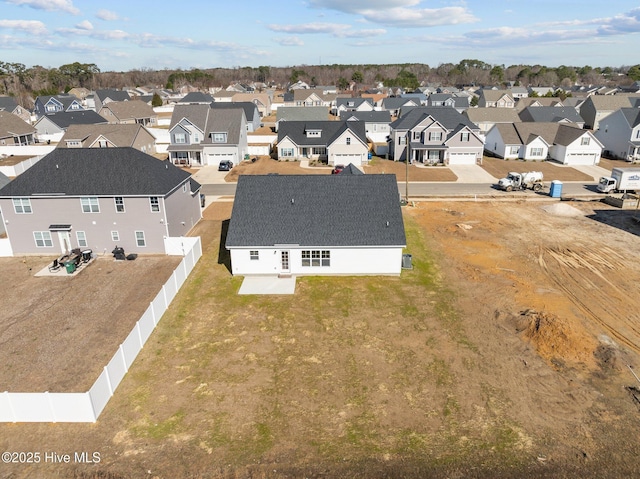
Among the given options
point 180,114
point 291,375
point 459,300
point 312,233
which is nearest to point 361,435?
point 291,375

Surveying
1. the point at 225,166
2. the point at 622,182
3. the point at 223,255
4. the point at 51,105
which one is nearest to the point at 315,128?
the point at 225,166

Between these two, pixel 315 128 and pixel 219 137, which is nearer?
pixel 219 137

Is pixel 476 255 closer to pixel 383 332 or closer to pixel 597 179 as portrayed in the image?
pixel 383 332

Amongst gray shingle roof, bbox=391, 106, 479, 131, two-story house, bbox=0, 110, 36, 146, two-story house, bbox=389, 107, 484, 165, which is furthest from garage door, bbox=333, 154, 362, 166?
two-story house, bbox=0, 110, 36, 146

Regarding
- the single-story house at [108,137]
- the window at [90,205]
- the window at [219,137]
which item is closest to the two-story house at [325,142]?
the window at [219,137]

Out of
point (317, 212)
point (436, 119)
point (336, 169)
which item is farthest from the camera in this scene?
point (436, 119)

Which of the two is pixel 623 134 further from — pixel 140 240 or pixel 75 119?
pixel 75 119
